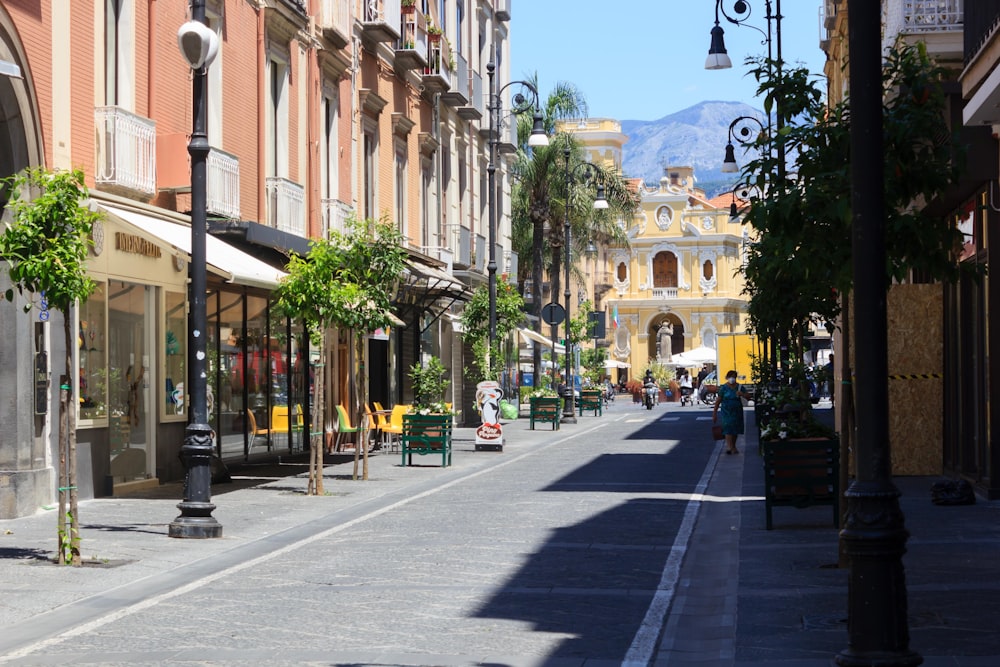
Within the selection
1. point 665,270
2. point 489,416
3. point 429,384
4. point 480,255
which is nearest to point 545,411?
point 480,255

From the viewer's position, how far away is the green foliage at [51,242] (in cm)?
1236

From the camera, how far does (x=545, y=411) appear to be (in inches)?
1679

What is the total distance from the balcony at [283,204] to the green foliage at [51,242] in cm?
1260

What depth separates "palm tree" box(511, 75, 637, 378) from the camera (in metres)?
59.2

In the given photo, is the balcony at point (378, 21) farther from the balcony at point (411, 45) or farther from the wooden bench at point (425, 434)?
the wooden bench at point (425, 434)

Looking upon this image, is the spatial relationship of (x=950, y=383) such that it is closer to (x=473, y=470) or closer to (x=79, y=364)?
(x=473, y=470)

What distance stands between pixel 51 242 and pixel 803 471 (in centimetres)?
753

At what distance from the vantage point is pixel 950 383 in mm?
22312

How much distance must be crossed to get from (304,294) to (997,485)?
357 inches

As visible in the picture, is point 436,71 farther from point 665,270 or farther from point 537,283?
point 665,270

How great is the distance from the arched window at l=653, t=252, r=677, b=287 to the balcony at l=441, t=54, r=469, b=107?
228 feet

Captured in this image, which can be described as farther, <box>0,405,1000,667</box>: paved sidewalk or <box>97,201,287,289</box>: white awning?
<box>97,201,287,289</box>: white awning

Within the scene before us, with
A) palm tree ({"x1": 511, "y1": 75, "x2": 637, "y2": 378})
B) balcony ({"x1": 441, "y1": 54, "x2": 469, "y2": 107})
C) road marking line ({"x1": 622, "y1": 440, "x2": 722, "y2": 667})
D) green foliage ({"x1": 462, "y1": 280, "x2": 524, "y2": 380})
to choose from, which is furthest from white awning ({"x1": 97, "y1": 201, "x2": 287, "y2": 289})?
palm tree ({"x1": 511, "y1": 75, "x2": 637, "y2": 378})

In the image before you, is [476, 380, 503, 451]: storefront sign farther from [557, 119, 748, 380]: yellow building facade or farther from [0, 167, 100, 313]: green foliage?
[557, 119, 748, 380]: yellow building facade
